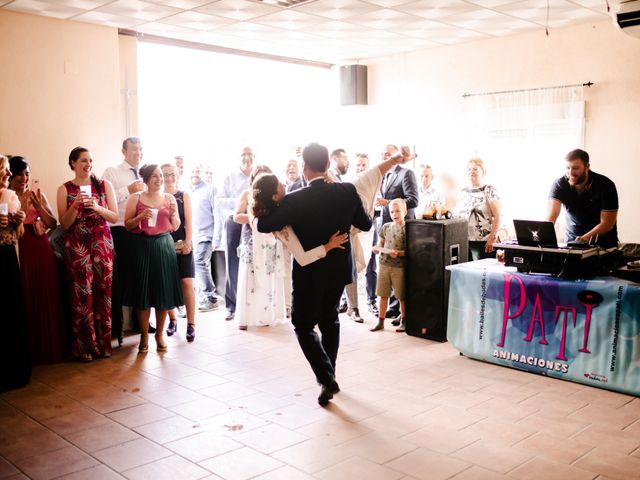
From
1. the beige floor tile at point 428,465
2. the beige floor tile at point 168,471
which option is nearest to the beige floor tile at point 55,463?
the beige floor tile at point 168,471

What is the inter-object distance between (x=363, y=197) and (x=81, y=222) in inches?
94.0

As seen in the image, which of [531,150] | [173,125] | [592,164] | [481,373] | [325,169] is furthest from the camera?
[173,125]

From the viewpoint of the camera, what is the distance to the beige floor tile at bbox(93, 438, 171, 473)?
3324 mm

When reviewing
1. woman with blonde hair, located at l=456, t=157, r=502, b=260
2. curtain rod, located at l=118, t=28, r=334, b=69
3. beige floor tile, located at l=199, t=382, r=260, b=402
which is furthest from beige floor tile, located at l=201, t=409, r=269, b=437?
curtain rod, located at l=118, t=28, r=334, b=69

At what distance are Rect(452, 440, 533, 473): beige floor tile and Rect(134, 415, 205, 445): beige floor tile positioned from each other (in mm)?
1521

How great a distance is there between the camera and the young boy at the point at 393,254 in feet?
19.1

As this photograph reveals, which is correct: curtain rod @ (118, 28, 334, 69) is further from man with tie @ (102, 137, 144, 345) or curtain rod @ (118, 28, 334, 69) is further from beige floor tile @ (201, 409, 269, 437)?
beige floor tile @ (201, 409, 269, 437)

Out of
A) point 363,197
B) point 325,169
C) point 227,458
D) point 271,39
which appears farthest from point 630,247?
point 271,39

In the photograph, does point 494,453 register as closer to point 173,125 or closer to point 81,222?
point 81,222

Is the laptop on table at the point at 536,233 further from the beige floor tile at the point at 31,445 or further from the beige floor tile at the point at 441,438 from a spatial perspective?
the beige floor tile at the point at 31,445

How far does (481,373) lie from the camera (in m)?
4.77

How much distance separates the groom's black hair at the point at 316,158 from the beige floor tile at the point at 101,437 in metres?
1.90

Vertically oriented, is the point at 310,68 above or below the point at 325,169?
above

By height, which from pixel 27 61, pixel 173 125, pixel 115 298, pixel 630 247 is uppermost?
pixel 27 61
